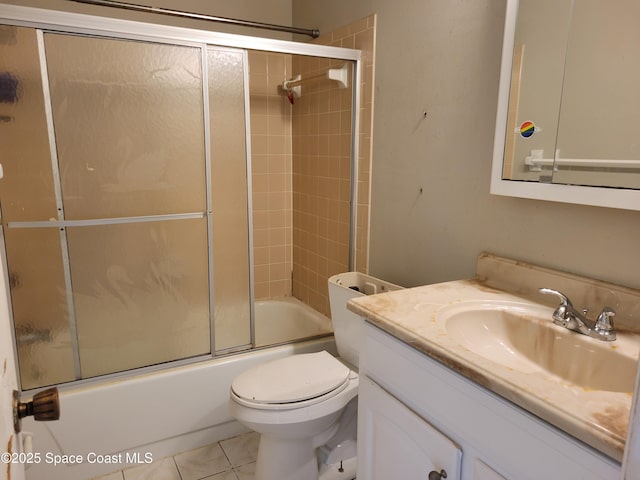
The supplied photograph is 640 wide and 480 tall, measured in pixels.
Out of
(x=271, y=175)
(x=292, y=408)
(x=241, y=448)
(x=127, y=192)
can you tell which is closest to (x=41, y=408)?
(x=292, y=408)

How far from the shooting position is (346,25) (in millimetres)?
2260

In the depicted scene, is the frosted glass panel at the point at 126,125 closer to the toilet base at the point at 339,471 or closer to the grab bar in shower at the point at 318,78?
the grab bar in shower at the point at 318,78

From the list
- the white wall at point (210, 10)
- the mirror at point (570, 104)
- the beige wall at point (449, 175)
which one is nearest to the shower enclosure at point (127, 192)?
the beige wall at point (449, 175)

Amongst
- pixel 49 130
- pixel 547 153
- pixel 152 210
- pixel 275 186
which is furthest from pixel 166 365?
pixel 547 153

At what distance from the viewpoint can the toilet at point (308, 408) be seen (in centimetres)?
154

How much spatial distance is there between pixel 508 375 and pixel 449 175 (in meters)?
0.98

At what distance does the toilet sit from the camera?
60.8 inches

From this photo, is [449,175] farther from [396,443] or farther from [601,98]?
[396,443]

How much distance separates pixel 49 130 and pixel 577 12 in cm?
177

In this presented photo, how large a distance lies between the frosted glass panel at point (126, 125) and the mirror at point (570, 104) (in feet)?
4.01

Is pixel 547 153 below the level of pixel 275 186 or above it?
above

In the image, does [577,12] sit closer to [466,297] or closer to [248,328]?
[466,297]

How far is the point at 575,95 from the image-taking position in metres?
1.23

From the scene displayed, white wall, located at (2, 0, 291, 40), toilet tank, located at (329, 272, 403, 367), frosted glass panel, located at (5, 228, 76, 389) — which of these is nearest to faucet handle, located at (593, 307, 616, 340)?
toilet tank, located at (329, 272, 403, 367)
